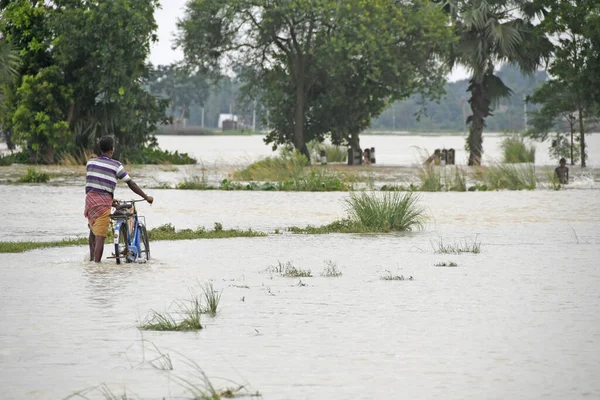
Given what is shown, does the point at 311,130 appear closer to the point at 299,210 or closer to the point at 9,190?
the point at 9,190

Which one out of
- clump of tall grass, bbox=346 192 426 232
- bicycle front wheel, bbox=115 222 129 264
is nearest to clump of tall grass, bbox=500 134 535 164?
clump of tall grass, bbox=346 192 426 232

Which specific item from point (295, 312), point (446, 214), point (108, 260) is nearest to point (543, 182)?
point (446, 214)

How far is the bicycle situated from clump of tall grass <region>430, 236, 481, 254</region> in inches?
156

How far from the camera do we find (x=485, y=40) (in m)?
48.9

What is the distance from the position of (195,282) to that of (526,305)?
11.2 feet

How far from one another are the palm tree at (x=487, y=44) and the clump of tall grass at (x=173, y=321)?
124ft

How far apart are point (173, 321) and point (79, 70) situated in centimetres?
3529

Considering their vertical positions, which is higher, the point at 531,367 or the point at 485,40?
the point at 485,40

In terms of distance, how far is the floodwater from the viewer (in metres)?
7.74

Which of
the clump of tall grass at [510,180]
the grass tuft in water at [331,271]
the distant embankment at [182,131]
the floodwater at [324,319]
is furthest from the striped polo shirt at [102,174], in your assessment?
the distant embankment at [182,131]

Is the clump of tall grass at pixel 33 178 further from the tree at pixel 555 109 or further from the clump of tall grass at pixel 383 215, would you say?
the tree at pixel 555 109

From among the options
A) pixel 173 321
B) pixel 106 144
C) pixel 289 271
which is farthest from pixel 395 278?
pixel 173 321

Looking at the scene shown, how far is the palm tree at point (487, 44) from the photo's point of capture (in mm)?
48406

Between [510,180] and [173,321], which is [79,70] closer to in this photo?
[510,180]
